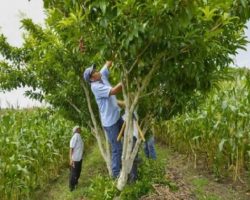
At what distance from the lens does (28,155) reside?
392 inches

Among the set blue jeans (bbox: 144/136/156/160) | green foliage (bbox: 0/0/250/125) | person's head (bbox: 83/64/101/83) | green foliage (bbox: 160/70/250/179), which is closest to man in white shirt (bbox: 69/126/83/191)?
blue jeans (bbox: 144/136/156/160)

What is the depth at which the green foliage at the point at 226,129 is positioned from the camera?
7.89 metres

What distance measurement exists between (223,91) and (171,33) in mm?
4328

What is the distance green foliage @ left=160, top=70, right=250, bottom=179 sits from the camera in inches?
311

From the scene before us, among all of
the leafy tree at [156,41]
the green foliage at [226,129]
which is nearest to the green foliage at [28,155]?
the leafy tree at [156,41]

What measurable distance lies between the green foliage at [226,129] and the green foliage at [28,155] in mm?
3227

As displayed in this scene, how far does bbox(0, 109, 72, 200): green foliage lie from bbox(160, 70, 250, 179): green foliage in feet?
10.6

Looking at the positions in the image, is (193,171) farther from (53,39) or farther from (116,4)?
(116,4)

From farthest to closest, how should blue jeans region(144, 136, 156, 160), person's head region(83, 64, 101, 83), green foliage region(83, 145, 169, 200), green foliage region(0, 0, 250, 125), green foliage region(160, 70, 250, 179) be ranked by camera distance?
1. blue jeans region(144, 136, 156, 160)
2. green foliage region(160, 70, 250, 179)
3. person's head region(83, 64, 101, 83)
4. green foliage region(83, 145, 169, 200)
5. green foliage region(0, 0, 250, 125)

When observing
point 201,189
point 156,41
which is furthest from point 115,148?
point 156,41

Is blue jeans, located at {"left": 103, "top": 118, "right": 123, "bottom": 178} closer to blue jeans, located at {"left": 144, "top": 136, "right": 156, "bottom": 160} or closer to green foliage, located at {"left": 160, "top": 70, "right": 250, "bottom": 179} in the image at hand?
green foliage, located at {"left": 160, "top": 70, "right": 250, "bottom": 179}

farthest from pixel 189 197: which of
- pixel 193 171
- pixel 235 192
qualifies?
pixel 193 171

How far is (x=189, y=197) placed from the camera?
6.72 m

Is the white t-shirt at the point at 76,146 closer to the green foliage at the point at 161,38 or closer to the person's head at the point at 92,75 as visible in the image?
the person's head at the point at 92,75
